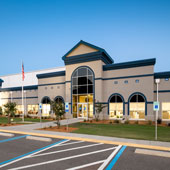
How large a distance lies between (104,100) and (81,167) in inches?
722

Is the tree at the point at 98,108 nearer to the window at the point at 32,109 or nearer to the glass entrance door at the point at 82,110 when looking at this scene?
the glass entrance door at the point at 82,110

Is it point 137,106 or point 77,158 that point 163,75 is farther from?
point 77,158

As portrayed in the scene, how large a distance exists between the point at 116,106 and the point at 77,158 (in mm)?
16865

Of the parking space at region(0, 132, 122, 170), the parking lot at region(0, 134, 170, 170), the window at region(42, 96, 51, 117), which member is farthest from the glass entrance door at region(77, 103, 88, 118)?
the parking lot at region(0, 134, 170, 170)

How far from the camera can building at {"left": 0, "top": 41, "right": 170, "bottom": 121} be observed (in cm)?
2086

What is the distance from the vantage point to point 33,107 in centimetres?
3316

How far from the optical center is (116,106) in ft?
75.5

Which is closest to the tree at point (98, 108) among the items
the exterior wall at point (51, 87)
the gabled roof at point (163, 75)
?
the exterior wall at point (51, 87)

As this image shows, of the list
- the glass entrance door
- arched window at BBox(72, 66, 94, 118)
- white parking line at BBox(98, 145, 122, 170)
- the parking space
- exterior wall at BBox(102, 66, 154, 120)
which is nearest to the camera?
white parking line at BBox(98, 145, 122, 170)

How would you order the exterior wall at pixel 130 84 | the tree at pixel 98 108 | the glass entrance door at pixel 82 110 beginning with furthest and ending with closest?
the glass entrance door at pixel 82 110, the tree at pixel 98 108, the exterior wall at pixel 130 84

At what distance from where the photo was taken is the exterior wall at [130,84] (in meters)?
20.8

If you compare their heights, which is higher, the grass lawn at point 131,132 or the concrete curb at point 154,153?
the concrete curb at point 154,153

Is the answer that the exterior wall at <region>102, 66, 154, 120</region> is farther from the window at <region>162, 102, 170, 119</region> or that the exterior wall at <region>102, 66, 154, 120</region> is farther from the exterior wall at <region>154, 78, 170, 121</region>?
the window at <region>162, 102, 170, 119</region>

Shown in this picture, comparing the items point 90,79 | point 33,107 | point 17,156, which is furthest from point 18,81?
point 17,156
